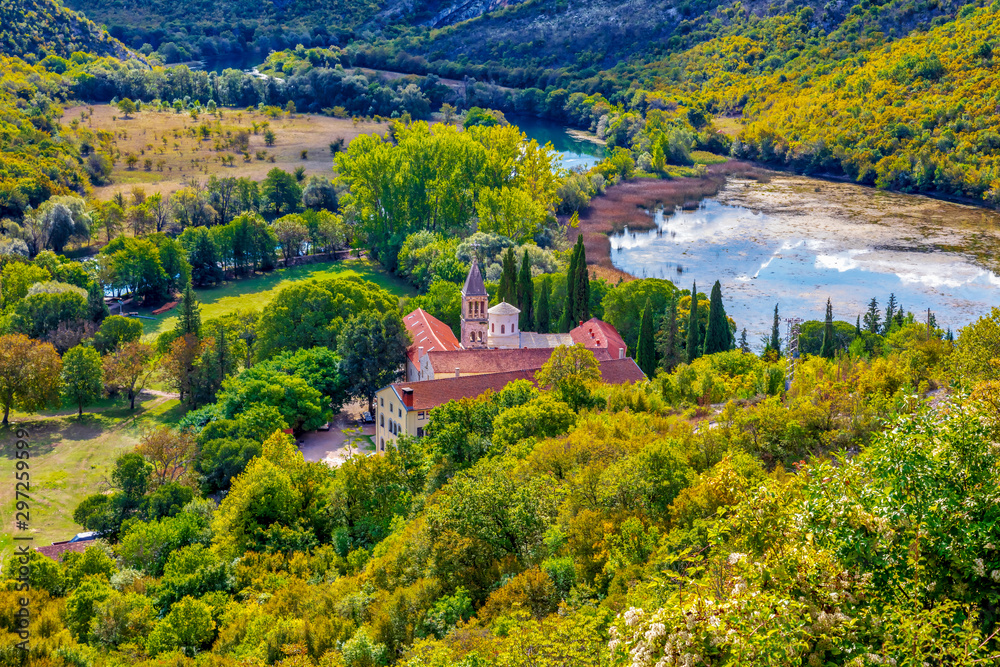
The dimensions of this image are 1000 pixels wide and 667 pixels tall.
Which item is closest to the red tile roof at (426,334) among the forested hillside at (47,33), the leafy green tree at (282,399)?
the leafy green tree at (282,399)

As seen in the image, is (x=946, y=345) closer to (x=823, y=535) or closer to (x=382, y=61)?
(x=823, y=535)

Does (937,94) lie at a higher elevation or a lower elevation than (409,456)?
higher

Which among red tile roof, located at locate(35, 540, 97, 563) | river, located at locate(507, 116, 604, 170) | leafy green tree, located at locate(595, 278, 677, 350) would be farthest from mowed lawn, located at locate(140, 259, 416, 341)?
river, located at locate(507, 116, 604, 170)

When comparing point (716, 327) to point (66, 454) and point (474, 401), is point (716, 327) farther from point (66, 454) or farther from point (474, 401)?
point (66, 454)

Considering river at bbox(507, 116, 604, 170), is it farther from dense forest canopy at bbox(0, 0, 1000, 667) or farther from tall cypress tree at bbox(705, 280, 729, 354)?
tall cypress tree at bbox(705, 280, 729, 354)

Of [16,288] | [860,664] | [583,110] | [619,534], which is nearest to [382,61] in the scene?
[583,110]

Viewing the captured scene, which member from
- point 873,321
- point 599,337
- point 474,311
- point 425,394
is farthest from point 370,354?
point 873,321
